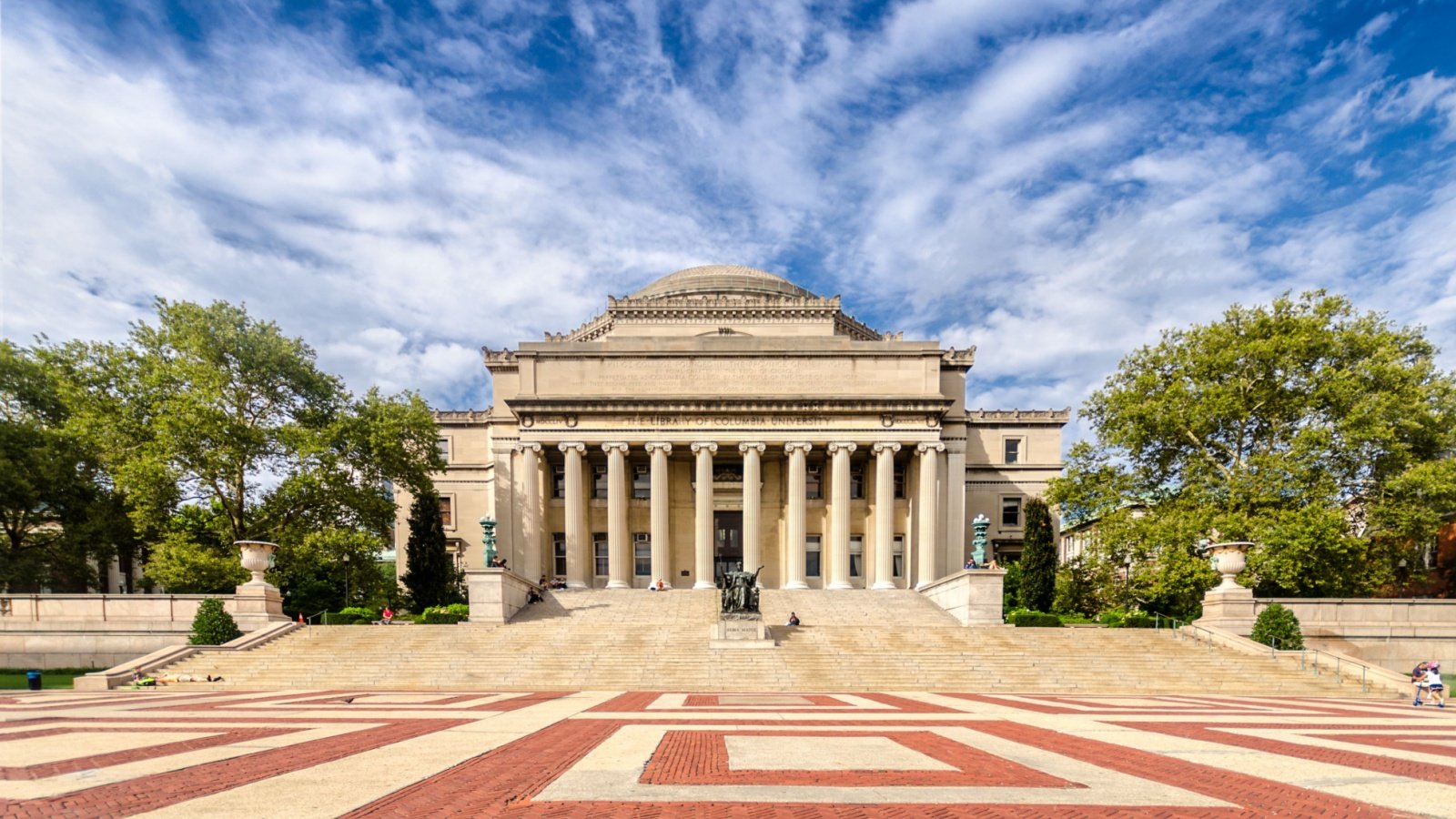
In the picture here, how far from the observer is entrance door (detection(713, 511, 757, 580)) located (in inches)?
1674

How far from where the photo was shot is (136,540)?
103 feet

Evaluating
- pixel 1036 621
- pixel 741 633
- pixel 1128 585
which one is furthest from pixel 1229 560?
pixel 741 633

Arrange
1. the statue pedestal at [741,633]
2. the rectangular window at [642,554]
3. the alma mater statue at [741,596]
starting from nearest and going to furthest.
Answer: the statue pedestal at [741,633]
the alma mater statue at [741,596]
the rectangular window at [642,554]

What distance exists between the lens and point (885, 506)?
38.5 meters

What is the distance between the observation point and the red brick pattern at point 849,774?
608 centimetres

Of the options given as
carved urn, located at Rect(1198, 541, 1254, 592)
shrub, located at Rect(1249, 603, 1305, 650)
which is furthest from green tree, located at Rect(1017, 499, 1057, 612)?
shrub, located at Rect(1249, 603, 1305, 650)

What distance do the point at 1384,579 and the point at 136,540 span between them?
5659 cm

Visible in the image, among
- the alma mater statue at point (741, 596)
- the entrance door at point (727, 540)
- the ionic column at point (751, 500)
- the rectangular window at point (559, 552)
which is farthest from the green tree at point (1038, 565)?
the rectangular window at point (559, 552)

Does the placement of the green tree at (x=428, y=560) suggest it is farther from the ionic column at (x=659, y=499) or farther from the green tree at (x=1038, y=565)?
the green tree at (x=1038, y=565)

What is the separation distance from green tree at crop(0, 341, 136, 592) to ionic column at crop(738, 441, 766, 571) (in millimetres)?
31109

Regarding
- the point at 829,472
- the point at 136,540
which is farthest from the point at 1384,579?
the point at 136,540

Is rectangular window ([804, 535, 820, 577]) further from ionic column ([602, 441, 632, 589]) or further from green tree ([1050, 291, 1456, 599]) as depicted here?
green tree ([1050, 291, 1456, 599])

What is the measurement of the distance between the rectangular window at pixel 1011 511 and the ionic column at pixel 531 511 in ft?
106

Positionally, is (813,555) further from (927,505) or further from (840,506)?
(927,505)
